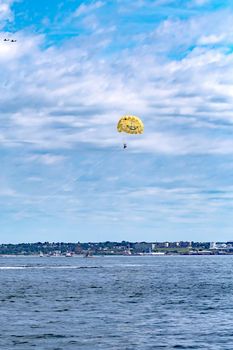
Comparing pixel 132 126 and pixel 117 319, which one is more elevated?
pixel 132 126

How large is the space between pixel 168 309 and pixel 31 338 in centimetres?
3122

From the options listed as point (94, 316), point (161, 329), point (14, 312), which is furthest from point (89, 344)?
point (14, 312)

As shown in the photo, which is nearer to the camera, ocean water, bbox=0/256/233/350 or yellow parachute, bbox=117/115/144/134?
ocean water, bbox=0/256/233/350

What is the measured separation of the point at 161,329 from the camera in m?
81.8

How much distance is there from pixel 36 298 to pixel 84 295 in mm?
8880

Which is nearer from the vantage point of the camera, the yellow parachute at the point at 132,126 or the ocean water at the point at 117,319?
the ocean water at the point at 117,319

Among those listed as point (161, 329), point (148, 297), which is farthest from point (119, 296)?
point (161, 329)

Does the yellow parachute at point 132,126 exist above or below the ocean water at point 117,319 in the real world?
above

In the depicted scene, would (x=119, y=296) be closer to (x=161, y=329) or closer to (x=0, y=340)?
(x=161, y=329)

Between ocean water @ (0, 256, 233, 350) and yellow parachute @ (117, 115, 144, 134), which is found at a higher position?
yellow parachute @ (117, 115, 144, 134)

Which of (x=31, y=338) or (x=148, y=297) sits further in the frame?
(x=148, y=297)

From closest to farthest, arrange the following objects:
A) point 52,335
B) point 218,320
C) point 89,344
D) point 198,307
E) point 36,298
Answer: point 89,344
point 52,335
point 218,320
point 198,307
point 36,298

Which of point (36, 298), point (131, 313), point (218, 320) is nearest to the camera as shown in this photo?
point (218, 320)

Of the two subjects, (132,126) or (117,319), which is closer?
(117,319)
